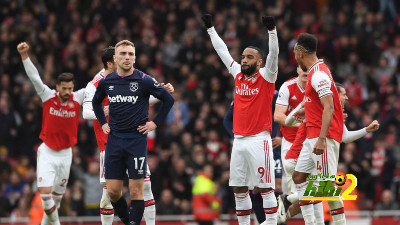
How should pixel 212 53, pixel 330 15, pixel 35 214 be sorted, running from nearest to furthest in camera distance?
pixel 35 214
pixel 212 53
pixel 330 15

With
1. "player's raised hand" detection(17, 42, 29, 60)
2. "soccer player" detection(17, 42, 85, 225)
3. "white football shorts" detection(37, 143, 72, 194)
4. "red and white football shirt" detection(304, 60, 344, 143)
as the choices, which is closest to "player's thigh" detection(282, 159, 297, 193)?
"red and white football shirt" detection(304, 60, 344, 143)

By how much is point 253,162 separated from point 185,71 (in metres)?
10.9

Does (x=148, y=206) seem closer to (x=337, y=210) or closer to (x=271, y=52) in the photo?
(x=337, y=210)

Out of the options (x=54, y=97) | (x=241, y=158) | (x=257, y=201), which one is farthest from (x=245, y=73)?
(x=54, y=97)

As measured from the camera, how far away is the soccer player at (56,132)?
13898 millimetres

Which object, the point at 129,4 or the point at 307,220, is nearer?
the point at 307,220

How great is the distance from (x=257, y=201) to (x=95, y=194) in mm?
6313

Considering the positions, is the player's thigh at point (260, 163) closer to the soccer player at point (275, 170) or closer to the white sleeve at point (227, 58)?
the soccer player at point (275, 170)

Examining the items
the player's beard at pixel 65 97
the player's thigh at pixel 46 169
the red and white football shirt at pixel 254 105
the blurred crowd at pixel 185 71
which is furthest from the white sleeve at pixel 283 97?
the blurred crowd at pixel 185 71

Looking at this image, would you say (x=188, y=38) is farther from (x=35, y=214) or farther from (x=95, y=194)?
(x=35, y=214)

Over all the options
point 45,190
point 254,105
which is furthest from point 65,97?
point 254,105

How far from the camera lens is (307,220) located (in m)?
12.2

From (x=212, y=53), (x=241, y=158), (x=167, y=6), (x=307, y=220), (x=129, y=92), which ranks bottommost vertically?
(x=307, y=220)

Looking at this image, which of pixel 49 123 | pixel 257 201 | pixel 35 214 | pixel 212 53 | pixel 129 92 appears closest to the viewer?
pixel 129 92
